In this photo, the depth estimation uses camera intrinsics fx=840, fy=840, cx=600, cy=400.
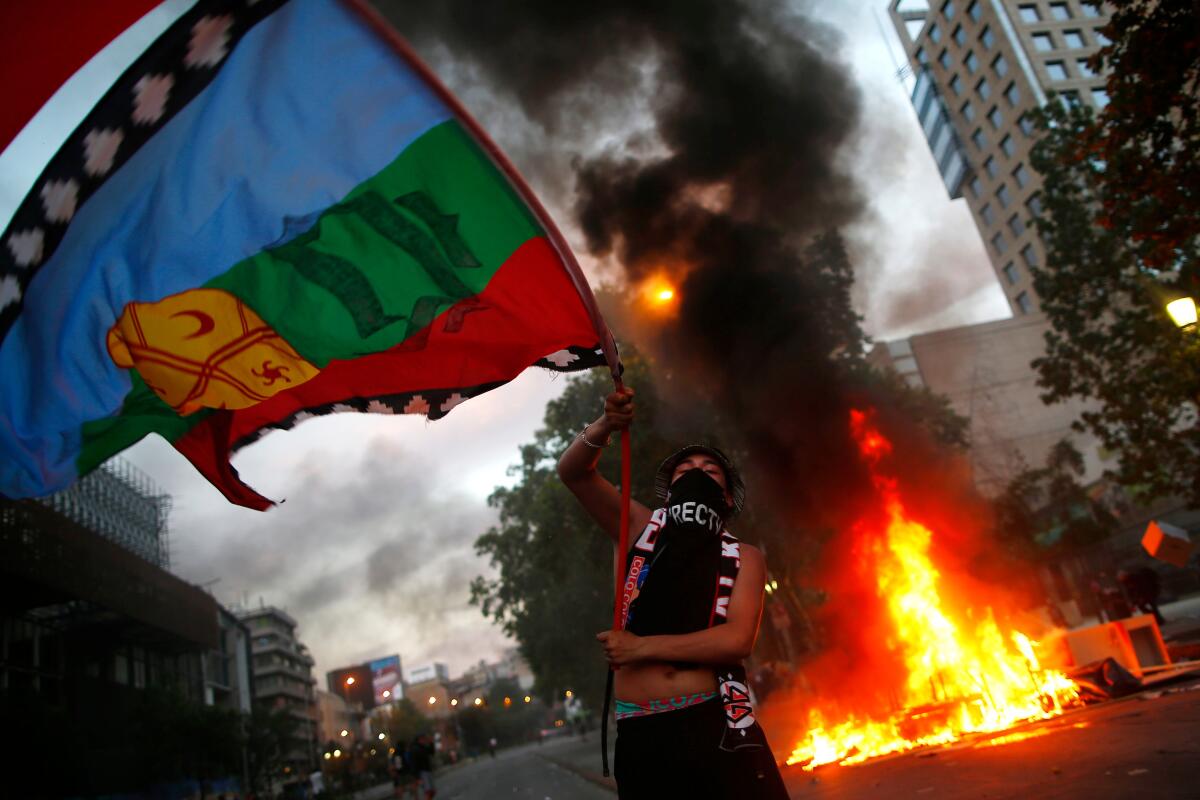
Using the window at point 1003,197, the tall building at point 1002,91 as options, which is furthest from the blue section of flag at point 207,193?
the window at point 1003,197

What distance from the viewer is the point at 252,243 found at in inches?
136

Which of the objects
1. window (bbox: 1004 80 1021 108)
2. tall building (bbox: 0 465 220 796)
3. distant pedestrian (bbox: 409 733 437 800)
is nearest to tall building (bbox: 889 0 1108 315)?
window (bbox: 1004 80 1021 108)

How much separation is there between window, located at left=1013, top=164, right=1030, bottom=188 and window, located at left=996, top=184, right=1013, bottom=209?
117 centimetres

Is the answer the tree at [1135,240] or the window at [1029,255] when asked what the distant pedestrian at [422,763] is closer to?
the tree at [1135,240]

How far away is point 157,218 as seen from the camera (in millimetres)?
3488

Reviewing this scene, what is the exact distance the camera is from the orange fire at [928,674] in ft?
33.9

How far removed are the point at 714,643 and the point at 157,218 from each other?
2.81 metres

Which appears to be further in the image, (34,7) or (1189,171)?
(1189,171)

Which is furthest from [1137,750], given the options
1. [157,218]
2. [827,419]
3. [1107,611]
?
[1107,611]

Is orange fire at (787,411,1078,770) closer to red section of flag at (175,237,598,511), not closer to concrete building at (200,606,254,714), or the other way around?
red section of flag at (175,237,598,511)

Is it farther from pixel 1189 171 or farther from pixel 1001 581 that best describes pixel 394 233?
pixel 1001 581

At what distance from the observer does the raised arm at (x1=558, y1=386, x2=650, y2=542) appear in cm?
315

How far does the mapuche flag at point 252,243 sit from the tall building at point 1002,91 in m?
52.5

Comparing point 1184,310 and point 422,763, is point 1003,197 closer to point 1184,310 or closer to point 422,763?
point 1184,310
